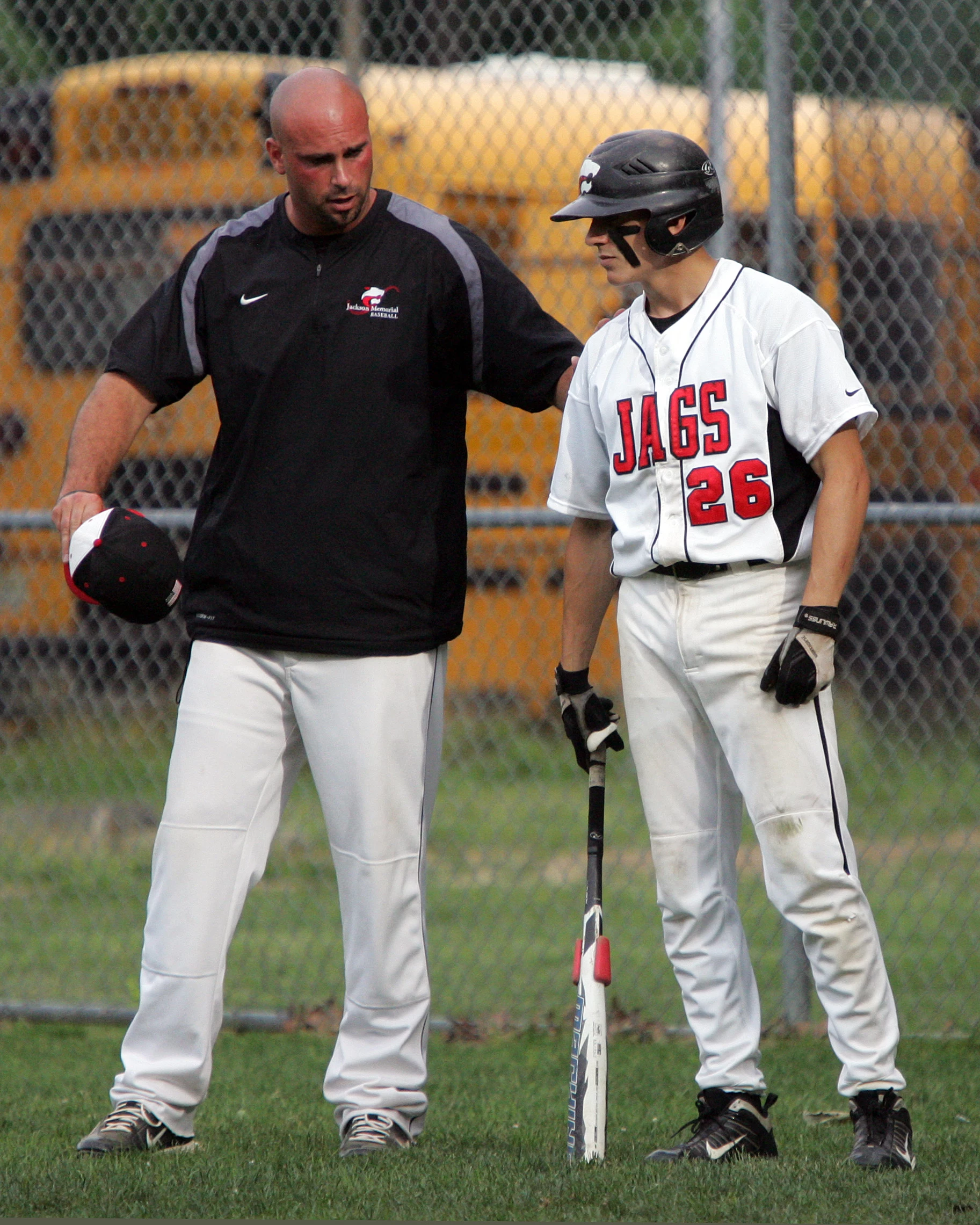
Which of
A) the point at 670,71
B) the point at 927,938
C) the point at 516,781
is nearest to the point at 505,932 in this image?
the point at 516,781

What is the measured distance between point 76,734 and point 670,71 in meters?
3.35

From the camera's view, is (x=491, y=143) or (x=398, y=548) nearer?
(x=398, y=548)

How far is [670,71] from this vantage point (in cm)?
527

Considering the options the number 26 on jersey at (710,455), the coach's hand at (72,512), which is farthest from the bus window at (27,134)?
the number 26 on jersey at (710,455)

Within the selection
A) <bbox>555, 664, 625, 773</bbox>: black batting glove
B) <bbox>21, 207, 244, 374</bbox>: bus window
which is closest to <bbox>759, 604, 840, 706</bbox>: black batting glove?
<bbox>555, 664, 625, 773</bbox>: black batting glove

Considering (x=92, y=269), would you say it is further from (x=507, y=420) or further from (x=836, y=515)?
(x=836, y=515)

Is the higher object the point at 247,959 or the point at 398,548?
the point at 398,548

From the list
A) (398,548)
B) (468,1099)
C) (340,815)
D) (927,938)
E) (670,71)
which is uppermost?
(670,71)

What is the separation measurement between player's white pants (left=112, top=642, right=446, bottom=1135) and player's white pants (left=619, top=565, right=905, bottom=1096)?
0.58 metres

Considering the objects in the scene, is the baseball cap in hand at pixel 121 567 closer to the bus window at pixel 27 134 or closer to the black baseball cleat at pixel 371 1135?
the black baseball cleat at pixel 371 1135

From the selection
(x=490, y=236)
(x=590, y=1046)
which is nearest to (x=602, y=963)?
(x=590, y=1046)

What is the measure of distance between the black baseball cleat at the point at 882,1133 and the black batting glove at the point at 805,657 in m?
0.85

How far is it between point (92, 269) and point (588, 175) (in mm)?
4514

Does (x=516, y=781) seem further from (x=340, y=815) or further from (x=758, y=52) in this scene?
(x=758, y=52)
